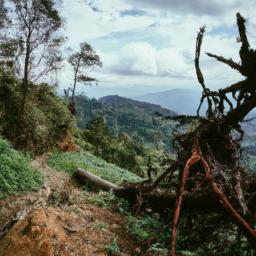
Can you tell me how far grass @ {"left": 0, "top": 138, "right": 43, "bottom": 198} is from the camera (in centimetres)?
1154

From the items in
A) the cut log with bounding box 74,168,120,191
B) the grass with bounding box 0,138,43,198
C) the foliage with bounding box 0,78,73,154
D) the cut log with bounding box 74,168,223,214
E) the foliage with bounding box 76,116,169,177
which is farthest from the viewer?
the foliage with bounding box 76,116,169,177

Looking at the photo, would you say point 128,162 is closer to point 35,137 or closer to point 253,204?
point 35,137

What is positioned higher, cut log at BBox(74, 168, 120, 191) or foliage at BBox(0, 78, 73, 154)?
foliage at BBox(0, 78, 73, 154)

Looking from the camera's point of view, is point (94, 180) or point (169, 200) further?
point (94, 180)

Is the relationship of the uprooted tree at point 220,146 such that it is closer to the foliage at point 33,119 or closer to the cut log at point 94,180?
the cut log at point 94,180

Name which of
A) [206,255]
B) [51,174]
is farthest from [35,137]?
[206,255]

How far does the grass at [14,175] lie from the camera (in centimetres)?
1154

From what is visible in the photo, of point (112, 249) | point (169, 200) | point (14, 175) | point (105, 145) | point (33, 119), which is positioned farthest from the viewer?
point (105, 145)

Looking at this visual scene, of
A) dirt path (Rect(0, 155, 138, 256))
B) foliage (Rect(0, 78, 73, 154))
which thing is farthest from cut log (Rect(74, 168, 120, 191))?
foliage (Rect(0, 78, 73, 154))

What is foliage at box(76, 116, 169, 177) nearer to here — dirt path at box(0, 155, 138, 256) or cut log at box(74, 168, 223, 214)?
cut log at box(74, 168, 223, 214)

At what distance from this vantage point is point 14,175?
12.4 meters

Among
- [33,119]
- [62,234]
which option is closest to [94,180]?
[62,234]

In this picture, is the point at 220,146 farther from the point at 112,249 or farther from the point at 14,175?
the point at 14,175

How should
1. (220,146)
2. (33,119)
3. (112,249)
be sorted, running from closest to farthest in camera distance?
(112,249), (220,146), (33,119)
